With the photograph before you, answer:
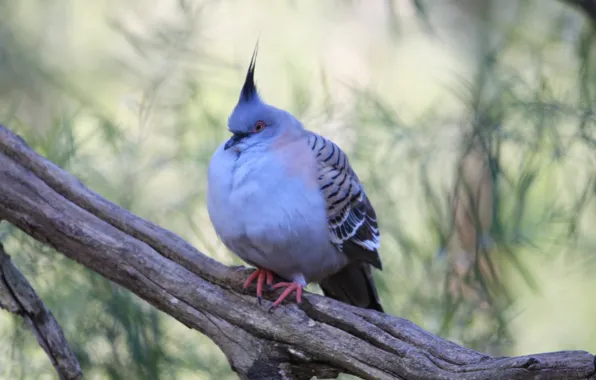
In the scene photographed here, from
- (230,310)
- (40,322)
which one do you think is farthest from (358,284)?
(40,322)

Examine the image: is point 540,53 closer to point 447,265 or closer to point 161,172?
point 447,265

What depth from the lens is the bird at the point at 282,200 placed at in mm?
1772

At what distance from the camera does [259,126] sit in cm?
188

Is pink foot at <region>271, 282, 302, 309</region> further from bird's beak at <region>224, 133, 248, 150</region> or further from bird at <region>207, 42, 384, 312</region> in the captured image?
bird's beak at <region>224, 133, 248, 150</region>

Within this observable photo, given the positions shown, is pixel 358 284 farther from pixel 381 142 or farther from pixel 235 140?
pixel 381 142

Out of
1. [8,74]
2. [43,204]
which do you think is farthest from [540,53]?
[8,74]

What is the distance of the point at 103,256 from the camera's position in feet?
6.31

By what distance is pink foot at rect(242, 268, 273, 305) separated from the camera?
183 cm

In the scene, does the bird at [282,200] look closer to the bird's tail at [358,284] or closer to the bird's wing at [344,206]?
the bird's wing at [344,206]

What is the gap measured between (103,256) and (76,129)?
1005mm

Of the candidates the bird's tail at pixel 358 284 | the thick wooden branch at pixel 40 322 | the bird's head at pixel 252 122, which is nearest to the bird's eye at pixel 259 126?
the bird's head at pixel 252 122

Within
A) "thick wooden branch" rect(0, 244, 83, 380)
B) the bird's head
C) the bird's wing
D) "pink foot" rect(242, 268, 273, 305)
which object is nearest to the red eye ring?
the bird's head

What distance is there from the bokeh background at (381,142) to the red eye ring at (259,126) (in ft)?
1.74

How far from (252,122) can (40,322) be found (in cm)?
77
